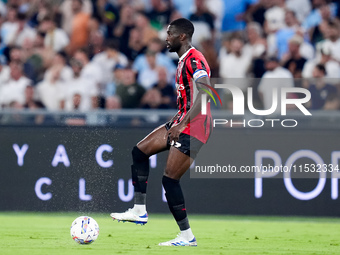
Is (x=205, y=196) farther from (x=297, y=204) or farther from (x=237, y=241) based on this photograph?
(x=237, y=241)

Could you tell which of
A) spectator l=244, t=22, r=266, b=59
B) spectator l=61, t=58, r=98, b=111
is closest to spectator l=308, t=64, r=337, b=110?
spectator l=244, t=22, r=266, b=59

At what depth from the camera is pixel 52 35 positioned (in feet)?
41.5

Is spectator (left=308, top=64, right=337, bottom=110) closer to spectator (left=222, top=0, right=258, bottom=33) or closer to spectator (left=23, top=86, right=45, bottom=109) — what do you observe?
spectator (left=222, top=0, right=258, bottom=33)

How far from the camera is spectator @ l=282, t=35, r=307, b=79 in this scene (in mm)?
11141

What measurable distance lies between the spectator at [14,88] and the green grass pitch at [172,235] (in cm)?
202

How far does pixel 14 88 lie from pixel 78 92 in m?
1.12

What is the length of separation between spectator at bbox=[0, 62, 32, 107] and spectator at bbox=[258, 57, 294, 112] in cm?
376

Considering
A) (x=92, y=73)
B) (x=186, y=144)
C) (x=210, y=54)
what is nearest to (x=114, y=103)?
(x=92, y=73)

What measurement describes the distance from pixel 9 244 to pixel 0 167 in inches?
133

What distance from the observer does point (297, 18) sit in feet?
39.9

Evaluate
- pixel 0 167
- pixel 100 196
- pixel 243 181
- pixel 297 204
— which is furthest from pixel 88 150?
pixel 297 204

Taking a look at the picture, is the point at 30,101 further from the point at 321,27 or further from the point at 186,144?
the point at 186,144

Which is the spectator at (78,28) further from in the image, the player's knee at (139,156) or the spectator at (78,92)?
the player's knee at (139,156)

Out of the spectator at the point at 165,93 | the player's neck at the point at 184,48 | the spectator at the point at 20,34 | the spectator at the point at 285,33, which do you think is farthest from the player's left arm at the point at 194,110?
the spectator at the point at 20,34
